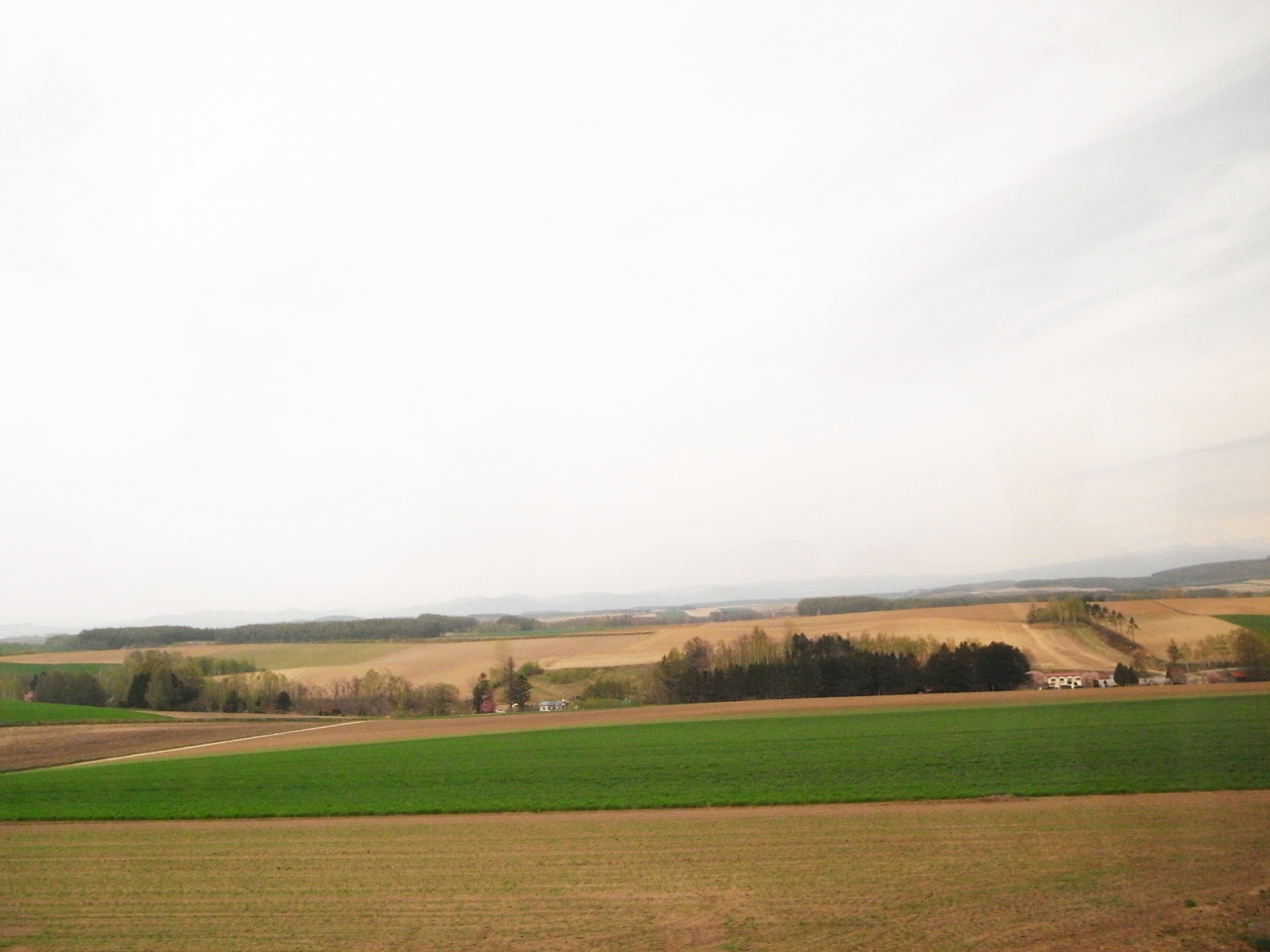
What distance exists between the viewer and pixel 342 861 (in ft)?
51.8

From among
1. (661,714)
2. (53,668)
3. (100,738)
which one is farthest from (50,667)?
(661,714)

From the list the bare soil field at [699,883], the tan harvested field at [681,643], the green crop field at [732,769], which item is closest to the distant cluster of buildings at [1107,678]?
the tan harvested field at [681,643]

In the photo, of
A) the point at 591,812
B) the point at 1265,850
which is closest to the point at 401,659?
the point at 591,812

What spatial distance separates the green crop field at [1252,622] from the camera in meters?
25.6

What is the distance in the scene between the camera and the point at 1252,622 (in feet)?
86.2

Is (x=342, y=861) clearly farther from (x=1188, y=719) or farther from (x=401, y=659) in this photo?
(x=401, y=659)

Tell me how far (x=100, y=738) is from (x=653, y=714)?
2983 cm

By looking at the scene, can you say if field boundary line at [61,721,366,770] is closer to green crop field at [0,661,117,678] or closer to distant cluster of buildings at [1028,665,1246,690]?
green crop field at [0,661,117,678]

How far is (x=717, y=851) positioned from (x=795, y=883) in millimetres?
2683

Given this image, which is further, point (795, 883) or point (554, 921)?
point (795, 883)

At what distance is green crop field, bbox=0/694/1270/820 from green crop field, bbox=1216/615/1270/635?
2.35 metres

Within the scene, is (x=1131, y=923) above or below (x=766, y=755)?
above

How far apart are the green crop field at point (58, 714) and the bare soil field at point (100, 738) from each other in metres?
2.39

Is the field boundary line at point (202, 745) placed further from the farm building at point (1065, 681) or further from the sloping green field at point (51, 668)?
the farm building at point (1065, 681)
